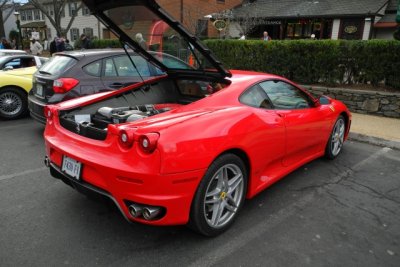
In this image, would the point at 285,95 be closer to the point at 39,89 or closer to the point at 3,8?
the point at 39,89

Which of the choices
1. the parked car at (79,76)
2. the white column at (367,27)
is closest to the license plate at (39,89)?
the parked car at (79,76)

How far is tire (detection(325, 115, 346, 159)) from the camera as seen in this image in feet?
16.1

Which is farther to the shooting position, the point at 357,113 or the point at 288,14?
the point at 288,14

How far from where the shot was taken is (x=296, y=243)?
298cm

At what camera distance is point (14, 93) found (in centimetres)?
752

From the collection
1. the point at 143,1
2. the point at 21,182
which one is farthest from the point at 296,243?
the point at 21,182

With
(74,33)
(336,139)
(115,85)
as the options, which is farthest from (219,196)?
(74,33)

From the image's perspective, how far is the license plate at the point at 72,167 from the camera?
9.52 ft

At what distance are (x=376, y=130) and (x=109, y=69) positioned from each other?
505cm

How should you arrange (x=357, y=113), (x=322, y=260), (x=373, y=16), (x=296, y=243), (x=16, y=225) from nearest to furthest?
(x=322, y=260) < (x=296, y=243) < (x=16, y=225) < (x=357, y=113) < (x=373, y=16)

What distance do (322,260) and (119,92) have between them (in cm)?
275

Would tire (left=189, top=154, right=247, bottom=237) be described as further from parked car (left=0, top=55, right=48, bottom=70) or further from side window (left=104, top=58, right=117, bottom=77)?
parked car (left=0, top=55, right=48, bottom=70)

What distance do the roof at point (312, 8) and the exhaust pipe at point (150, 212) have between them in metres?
21.8

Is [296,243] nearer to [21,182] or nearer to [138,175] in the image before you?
[138,175]
